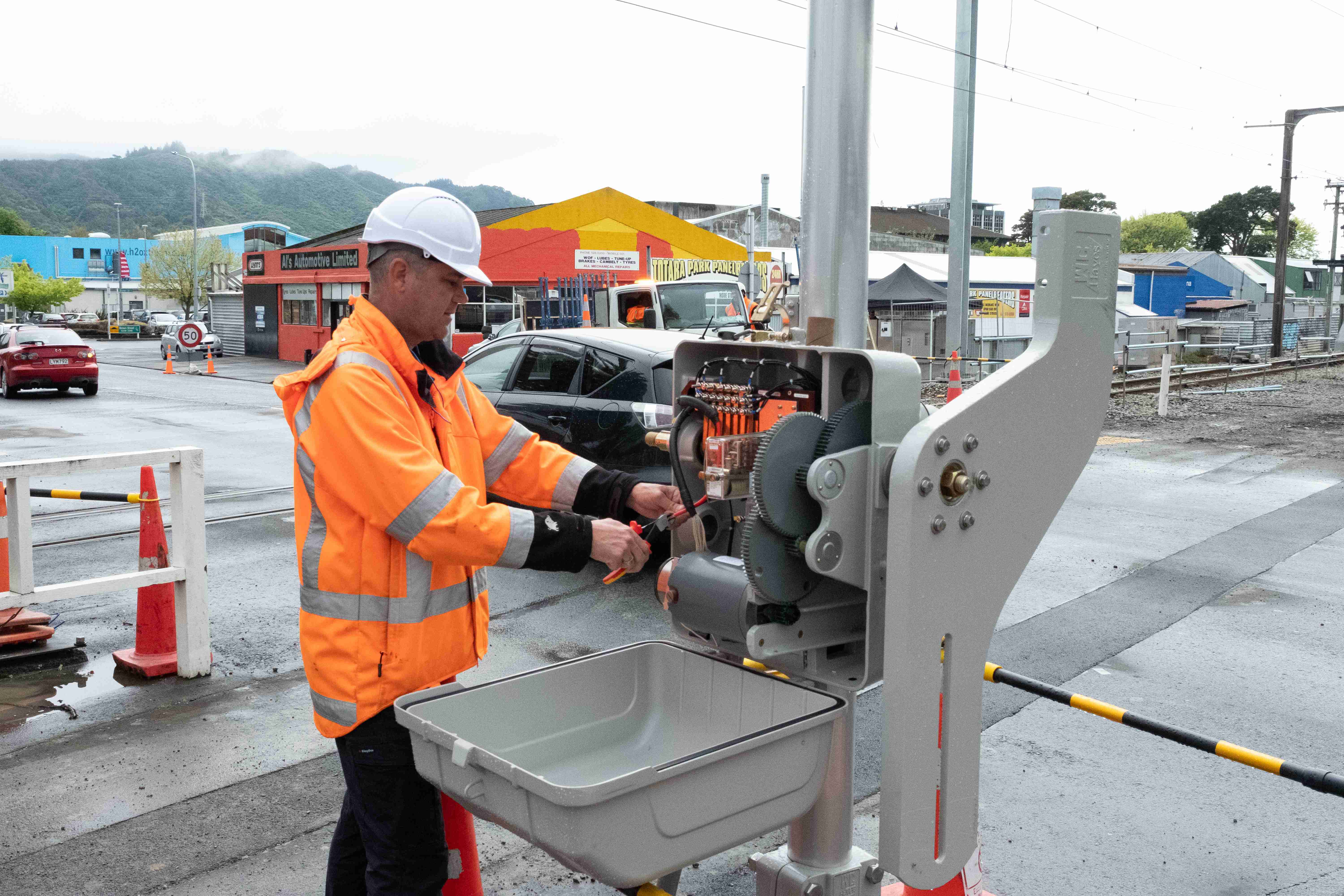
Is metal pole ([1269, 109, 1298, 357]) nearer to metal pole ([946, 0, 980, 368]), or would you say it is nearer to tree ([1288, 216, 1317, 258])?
metal pole ([946, 0, 980, 368])

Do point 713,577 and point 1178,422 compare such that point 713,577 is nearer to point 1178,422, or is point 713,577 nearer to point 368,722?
point 368,722

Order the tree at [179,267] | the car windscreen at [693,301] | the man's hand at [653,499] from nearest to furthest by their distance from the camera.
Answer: the man's hand at [653,499] → the car windscreen at [693,301] → the tree at [179,267]

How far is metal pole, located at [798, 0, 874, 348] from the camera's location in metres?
2.63

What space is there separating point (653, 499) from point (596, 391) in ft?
17.0

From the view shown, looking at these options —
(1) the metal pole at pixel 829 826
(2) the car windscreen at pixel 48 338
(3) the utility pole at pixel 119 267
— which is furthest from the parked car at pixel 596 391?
(3) the utility pole at pixel 119 267

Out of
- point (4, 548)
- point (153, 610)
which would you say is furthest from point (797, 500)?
point (4, 548)

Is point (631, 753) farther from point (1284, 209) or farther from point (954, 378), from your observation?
point (1284, 209)

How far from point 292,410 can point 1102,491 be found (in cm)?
1046

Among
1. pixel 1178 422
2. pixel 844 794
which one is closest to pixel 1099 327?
pixel 844 794

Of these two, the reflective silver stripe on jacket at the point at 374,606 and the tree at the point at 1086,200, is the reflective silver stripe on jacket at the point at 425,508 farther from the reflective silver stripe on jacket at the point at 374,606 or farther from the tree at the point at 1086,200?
the tree at the point at 1086,200

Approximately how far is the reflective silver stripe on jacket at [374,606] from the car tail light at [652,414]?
16.7 feet

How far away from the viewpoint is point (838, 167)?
2.75 m

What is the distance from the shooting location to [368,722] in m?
2.49

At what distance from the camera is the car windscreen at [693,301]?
1858 cm
